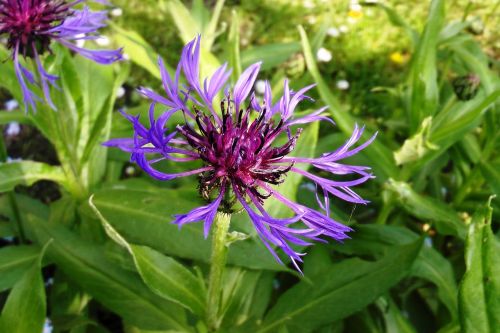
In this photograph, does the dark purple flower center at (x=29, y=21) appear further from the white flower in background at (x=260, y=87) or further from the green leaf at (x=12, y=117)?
the white flower in background at (x=260, y=87)

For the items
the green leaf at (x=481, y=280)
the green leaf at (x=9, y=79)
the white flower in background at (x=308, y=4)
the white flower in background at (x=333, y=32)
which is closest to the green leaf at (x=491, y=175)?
the green leaf at (x=481, y=280)

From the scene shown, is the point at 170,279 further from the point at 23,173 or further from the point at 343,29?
the point at 343,29

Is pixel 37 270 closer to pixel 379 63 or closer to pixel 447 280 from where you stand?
pixel 447 280

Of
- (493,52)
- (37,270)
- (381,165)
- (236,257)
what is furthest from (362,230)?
(493,52)

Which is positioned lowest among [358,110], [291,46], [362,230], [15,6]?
[358,110]

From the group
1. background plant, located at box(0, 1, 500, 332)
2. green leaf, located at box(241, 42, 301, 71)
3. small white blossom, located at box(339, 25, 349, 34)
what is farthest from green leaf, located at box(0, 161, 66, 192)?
small white blossom, located at box(339, 25, 349, 34)

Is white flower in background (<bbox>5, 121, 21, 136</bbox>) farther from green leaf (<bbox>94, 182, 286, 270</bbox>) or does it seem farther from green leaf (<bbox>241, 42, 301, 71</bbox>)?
green leaf (<bbox>94, 182, 286, 270</bbox>)
